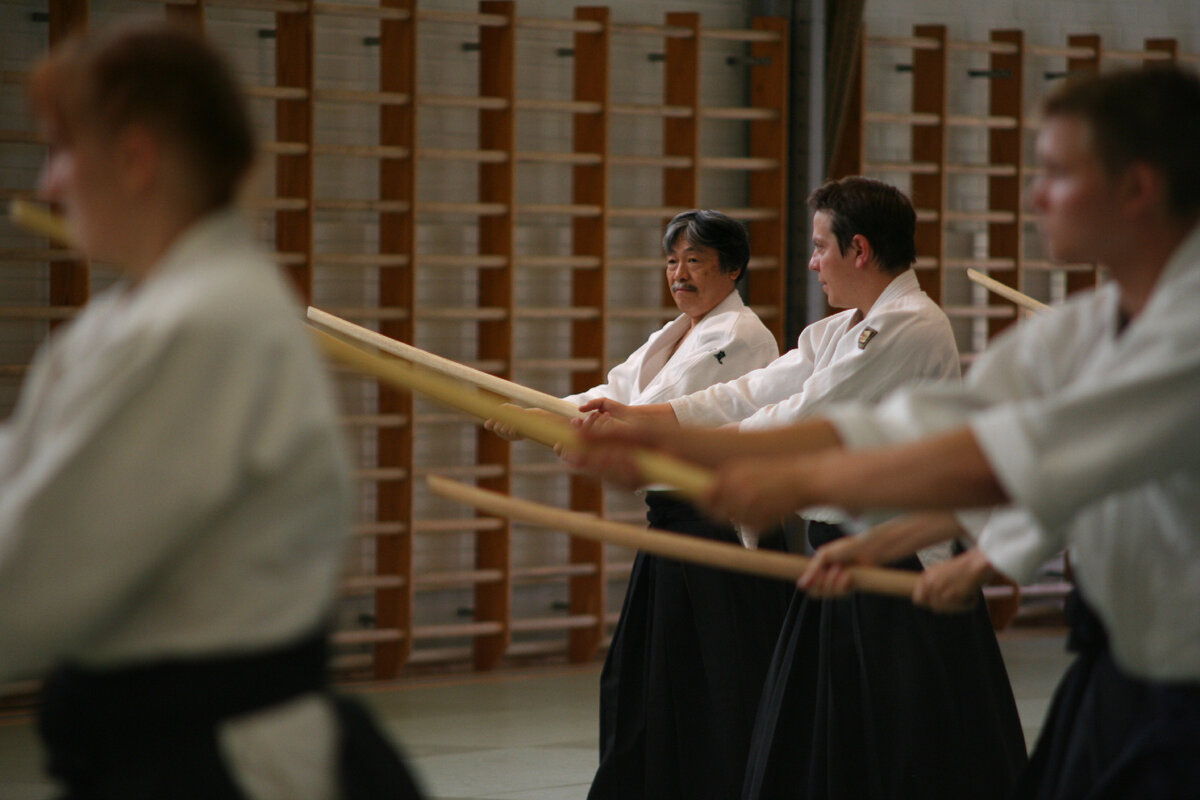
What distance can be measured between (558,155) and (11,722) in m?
3.20

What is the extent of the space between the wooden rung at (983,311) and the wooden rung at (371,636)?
3.07 m

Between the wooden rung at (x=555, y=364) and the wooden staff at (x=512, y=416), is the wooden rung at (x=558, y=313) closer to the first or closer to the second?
the wooden rung at (x=555, y=364)

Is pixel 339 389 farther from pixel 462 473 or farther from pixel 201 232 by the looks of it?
pixel 201 232

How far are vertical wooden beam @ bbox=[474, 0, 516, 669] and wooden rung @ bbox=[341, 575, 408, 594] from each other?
17.7 inches

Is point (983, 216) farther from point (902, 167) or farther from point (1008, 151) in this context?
point (902, 167)

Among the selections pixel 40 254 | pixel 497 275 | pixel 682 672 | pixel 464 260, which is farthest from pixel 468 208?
pixel 682 672

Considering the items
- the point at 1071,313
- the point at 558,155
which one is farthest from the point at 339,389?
the point at 1071,313

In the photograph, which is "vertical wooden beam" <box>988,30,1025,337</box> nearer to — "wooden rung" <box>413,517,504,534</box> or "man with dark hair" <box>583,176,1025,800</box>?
"wooden rung" <box>413,517,504,534</box>

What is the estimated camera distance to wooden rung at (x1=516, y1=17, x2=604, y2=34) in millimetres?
6199

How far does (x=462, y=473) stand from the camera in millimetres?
6152

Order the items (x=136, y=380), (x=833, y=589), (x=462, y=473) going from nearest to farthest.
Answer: (x=136, y=380)
(x=833, y=589)
(x=462, y=473)

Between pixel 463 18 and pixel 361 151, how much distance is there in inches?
29.1

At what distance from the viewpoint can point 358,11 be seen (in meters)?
5.76

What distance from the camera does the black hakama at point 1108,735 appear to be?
1584mm
